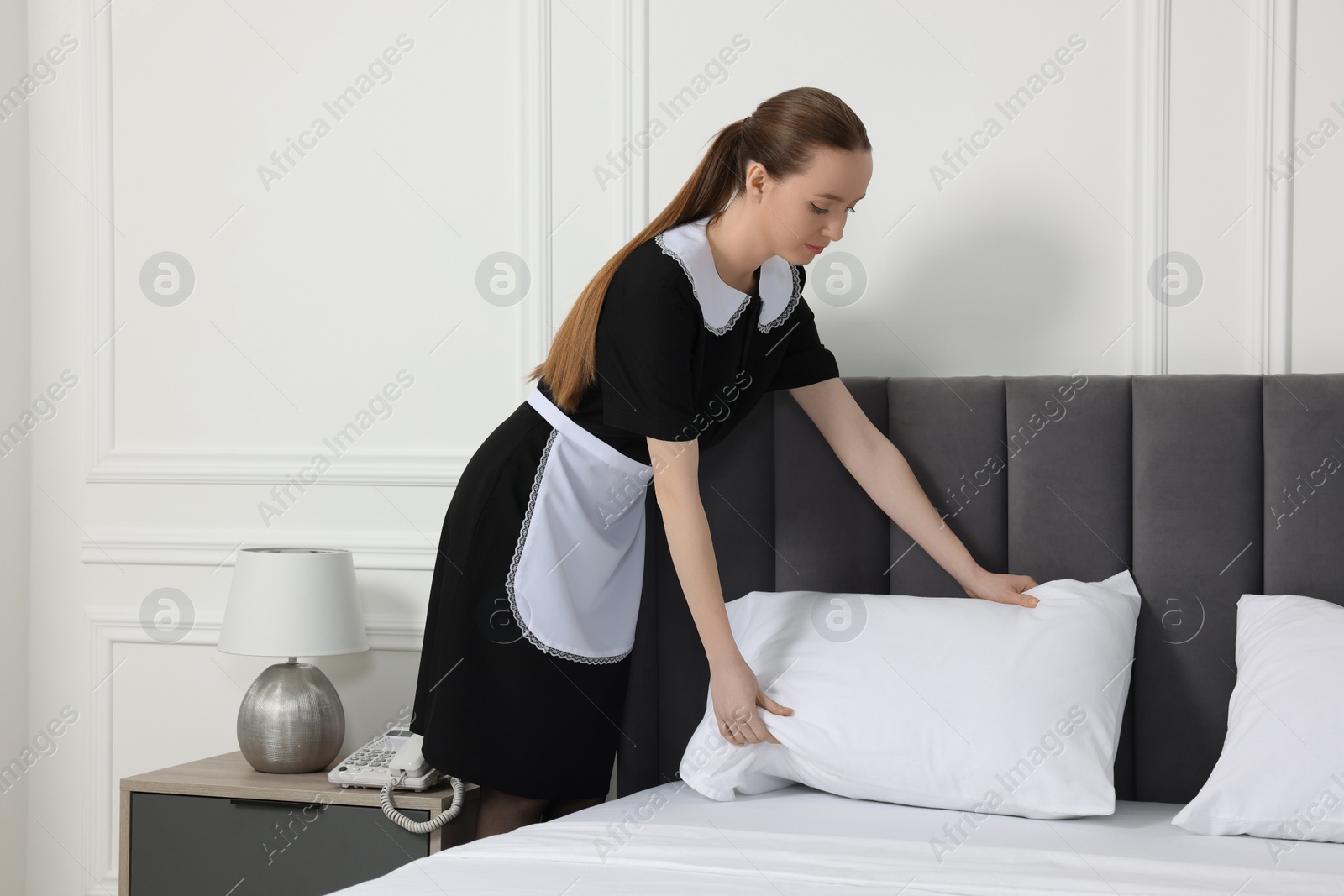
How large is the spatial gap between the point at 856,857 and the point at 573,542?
729 mm

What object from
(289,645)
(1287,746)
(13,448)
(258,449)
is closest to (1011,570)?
(1287,746)

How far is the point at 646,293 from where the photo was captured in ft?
5.41

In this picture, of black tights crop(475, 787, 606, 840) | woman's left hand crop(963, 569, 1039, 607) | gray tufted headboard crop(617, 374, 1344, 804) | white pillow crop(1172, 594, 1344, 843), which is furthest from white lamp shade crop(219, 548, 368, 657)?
white pillow crop(1172, 594, 1344, 843)

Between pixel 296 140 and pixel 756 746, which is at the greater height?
pixel 296 140

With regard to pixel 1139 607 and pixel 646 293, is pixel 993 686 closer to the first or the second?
pixel 1139 607

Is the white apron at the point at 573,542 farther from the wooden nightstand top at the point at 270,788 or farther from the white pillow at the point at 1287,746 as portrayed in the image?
the white pillow at the point at 1287,746

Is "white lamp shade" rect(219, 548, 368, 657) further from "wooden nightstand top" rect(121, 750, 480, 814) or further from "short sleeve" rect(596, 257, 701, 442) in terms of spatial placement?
"short sleeve" rect(596, 257, 701, 442)

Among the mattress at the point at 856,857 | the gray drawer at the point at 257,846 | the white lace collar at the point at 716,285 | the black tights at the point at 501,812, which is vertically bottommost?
the gray drawer at the point at 257,846

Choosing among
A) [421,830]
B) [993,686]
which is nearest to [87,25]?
[421,830]

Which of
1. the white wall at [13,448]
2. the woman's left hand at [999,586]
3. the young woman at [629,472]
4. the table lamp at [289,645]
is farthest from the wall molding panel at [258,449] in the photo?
the woman's left hand at [999,586]

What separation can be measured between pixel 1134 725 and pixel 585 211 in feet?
4.71

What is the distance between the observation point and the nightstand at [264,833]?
5.98ft

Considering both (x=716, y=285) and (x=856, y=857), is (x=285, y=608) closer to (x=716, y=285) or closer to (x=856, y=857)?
(x=716, y=285)

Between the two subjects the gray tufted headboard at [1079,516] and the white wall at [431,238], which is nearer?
the gray tufted headboard at [1079,516]
